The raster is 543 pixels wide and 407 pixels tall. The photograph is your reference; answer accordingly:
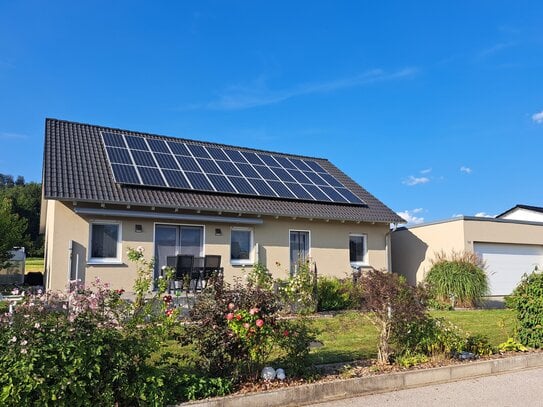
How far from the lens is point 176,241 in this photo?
14250 mm

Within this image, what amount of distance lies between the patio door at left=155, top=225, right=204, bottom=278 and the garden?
267 inches

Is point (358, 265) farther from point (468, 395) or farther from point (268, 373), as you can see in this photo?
point (268, 373)

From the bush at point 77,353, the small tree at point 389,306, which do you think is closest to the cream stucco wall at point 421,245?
the small tree at point 389,306

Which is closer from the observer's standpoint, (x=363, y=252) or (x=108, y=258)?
(x=108, y=258)

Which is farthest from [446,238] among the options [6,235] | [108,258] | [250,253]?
[6,235]

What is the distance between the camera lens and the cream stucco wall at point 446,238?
710 inches

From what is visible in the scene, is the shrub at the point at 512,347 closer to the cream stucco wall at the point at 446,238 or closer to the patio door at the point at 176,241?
the patio door at the point at 176,241

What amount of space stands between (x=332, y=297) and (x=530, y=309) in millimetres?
5559

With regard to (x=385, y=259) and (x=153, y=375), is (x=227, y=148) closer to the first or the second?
(x=385, y=259)

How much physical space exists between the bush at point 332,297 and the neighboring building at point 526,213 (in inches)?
694

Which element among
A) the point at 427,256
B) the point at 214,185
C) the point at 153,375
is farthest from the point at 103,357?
the point at 427,256

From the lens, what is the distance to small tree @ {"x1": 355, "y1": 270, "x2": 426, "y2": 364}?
22.2 feet

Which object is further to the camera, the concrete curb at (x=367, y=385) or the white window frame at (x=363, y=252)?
the white window frame at (x=363, y=252)

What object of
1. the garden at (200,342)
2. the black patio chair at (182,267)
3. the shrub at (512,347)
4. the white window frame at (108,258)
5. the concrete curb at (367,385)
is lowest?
the concrete curb at (367,385)
